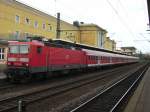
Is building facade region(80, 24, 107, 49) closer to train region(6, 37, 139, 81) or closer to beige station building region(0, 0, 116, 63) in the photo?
beige station building region(0, 0, 116, 63)

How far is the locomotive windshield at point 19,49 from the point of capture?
21.2m

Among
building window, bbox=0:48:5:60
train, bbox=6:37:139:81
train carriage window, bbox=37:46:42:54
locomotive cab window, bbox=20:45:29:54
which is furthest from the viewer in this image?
building window, bbox=0:48:5:60

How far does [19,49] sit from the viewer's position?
71.1 ft

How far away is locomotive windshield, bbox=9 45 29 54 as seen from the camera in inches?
834

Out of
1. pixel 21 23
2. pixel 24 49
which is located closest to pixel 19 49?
pixel 24 49

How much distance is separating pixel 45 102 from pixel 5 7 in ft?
116

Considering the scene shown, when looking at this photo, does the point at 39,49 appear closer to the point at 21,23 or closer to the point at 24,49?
the point at 24,49

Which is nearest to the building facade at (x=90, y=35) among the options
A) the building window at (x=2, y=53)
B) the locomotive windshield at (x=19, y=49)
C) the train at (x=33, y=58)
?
the building window at (x=2, y=53)

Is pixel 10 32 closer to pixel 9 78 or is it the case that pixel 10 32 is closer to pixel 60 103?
pixel 9 78

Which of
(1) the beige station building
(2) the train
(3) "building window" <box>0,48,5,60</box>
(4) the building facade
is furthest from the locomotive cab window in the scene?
(4) the building facade

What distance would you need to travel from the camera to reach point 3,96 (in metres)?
15.6

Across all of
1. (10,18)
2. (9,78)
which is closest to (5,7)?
(10,18)

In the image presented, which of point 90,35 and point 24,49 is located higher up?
point 90,35

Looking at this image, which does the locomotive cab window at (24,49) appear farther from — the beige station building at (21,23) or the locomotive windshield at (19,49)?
the beige station building at (21,23)
